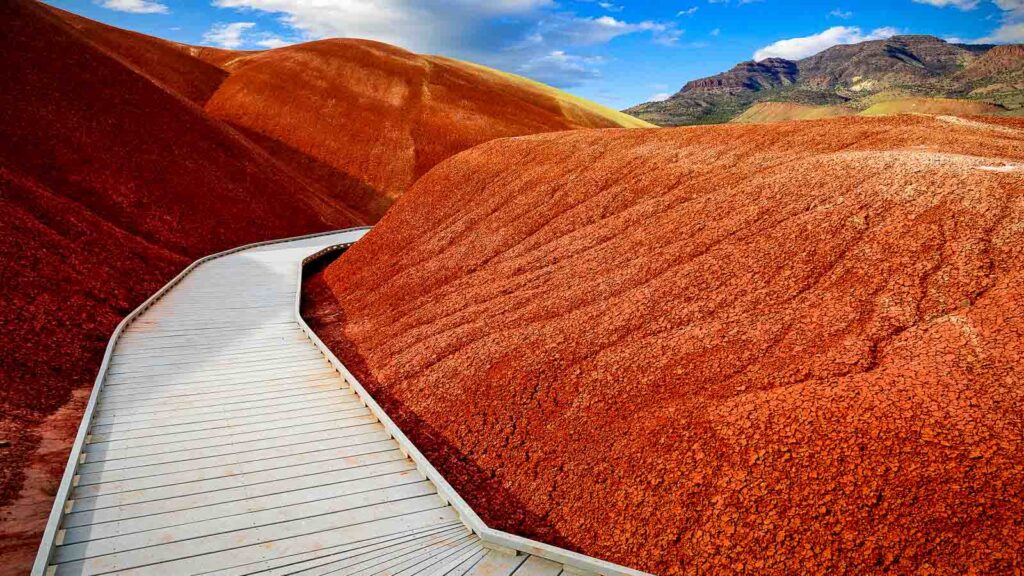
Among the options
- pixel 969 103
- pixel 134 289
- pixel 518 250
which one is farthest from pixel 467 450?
pixel 969 103

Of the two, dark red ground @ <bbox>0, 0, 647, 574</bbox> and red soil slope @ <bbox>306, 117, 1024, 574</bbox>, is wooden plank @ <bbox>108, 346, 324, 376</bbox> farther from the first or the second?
red soil slope @ <bbox>306, 117, 1024, 574</bbox>

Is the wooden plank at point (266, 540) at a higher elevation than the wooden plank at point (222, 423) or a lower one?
lower

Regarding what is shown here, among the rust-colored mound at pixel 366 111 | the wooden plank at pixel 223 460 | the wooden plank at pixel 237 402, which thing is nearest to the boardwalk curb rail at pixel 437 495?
the wooden plank at pixel 223 460

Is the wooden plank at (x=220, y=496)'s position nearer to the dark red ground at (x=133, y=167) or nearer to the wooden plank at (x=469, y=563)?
the dark red ground at (x=133, y=167)

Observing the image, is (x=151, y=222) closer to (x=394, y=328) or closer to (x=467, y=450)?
(x=394, y=328)

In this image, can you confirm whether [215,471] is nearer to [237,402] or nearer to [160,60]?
[237,402]
